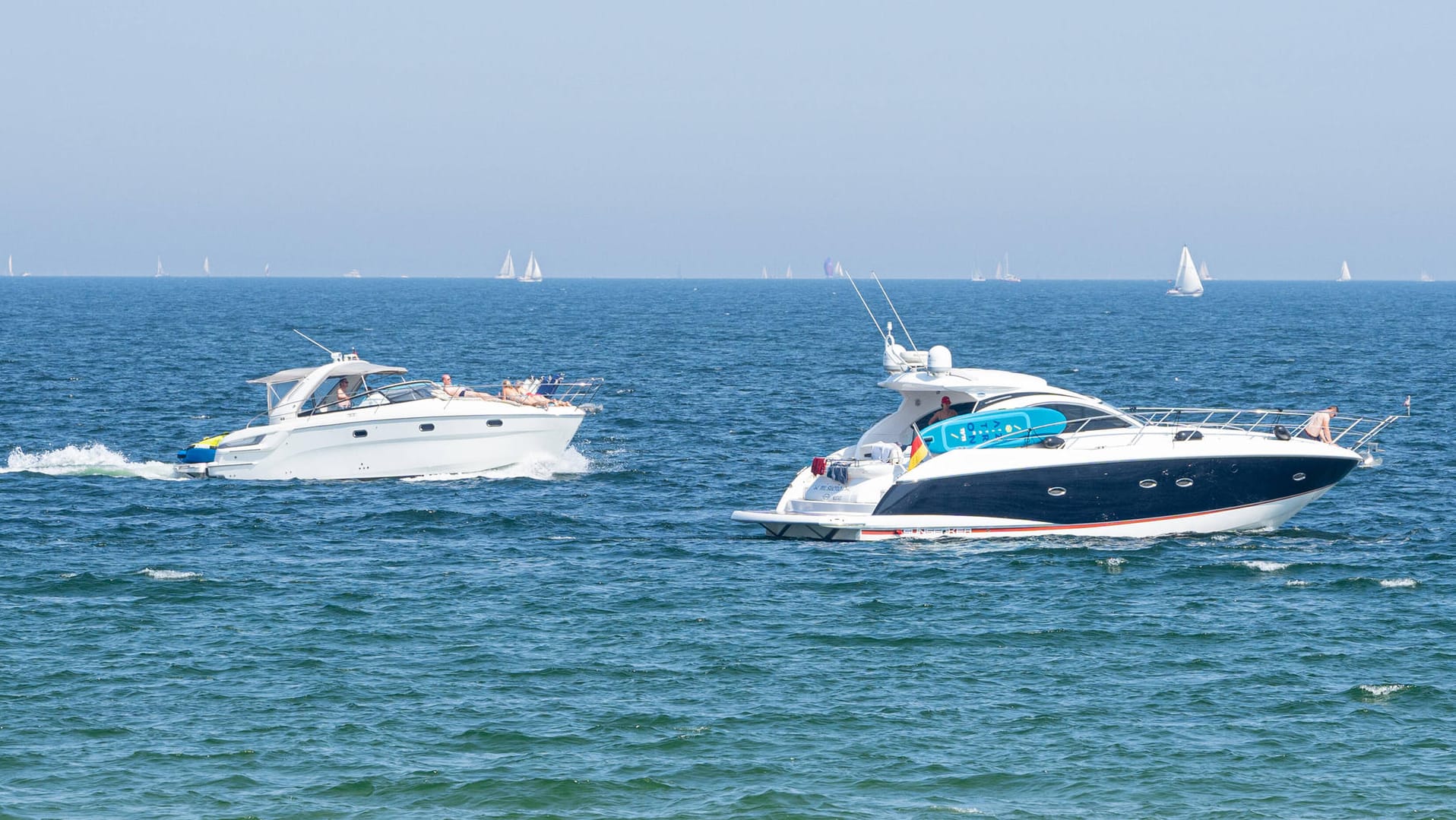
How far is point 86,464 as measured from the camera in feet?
125

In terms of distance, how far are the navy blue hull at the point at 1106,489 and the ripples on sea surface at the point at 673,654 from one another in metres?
0.65

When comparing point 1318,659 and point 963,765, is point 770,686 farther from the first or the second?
point 1318,659

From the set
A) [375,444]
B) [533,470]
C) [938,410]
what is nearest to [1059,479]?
[938,410]

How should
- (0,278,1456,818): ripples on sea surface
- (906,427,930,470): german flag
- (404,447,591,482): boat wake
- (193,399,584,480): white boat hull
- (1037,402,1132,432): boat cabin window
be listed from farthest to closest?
(404,447,591,482): boat wake → (193,399,584,480): white boat hull → (1037,402,1132,432): boat cabin window → (906,427,930,470): german flag → (0,278,1456,818): ripples on sea surface

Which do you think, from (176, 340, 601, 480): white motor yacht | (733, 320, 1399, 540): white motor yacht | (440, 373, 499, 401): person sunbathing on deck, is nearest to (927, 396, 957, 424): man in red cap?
(733, 320, 1399, 540): white motor yacht

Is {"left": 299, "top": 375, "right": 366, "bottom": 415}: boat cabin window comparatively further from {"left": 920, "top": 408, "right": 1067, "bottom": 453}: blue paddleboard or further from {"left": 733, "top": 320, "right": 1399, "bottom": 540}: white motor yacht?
{"left": 920, "top": 408, "right": 1067, "bottom": 453}: blue paddleboard

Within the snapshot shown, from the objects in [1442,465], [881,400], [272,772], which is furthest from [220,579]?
[881,400]

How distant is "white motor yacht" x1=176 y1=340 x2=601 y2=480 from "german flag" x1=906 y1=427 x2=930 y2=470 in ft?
35.6

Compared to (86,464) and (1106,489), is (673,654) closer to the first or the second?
(1106,489)

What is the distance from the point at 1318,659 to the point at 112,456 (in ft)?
99.7

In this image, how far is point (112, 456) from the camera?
39031mm

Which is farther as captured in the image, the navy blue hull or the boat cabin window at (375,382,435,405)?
the boat cabin window at (375,382,435,405)

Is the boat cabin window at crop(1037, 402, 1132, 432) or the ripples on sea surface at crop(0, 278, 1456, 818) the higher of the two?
the boat cabin window at crop(1037, 402, 1132, 432)

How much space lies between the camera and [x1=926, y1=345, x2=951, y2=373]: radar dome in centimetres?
2984
